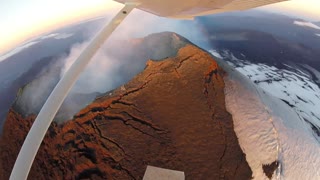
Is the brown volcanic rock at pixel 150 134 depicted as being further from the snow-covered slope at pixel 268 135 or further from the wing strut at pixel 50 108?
the wing strut at pixel 50 108

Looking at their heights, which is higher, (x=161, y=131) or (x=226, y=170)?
(x=161, y=131)

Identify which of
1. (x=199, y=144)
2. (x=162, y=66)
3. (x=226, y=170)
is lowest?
(x=226, y=170)

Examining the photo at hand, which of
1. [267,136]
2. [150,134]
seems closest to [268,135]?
[267,136]

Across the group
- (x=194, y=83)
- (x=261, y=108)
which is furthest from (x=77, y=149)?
(x=261, y=108)

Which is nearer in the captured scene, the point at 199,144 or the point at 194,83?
the point at 199,144

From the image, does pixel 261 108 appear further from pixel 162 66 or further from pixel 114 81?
pixel 114 81

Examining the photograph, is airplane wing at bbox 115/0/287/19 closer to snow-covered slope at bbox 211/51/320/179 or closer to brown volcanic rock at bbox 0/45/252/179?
brown volcanic rock at bbox 0/45/252/179
